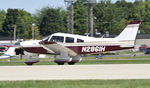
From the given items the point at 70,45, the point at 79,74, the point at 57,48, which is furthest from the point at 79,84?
the point at 70,45

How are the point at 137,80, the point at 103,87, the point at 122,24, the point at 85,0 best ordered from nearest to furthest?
the point at 103,87 → the point at 137,80 → the point at 85,0 → the point at 122,24

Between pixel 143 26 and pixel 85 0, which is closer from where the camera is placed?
pixel 85 0

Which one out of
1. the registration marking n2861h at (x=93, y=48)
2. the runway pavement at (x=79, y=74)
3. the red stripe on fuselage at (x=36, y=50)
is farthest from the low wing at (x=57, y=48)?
the runway pavement at (x=79, y=74)

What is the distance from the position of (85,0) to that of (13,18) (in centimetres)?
5842

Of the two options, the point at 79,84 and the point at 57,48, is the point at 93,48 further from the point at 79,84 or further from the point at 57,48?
the point at 79,84

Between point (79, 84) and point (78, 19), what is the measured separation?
99458 millimetres

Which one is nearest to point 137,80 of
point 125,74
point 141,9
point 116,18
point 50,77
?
point 125,74

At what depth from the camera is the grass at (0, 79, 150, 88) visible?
46.7ft

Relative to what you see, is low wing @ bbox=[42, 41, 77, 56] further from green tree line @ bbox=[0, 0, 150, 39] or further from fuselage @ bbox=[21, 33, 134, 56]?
green tree line @ bbox=[0, 0, 150, 39]

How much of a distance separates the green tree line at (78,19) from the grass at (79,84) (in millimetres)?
87338

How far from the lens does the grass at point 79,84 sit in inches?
561

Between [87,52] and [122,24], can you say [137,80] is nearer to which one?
[87,52]

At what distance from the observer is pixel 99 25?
359ft

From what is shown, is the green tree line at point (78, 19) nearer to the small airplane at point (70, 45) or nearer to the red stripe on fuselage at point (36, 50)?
the small airplane at point (70, 45)
